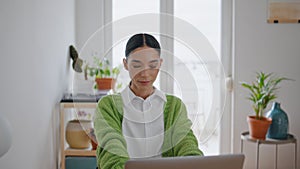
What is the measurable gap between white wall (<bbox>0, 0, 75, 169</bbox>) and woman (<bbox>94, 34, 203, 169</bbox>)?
0.57 meters

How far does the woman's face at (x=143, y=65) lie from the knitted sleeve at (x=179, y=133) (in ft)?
0.38

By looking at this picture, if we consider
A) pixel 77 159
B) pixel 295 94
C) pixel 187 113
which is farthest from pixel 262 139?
pixel 187 113

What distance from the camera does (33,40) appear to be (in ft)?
7.03

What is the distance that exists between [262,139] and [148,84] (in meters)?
2.06

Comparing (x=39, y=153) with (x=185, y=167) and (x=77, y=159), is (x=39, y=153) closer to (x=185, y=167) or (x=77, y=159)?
(x=77, y=159)

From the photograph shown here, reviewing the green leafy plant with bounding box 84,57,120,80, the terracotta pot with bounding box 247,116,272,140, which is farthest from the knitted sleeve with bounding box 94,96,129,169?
the terracotta pot with bounding box 247,116,272,140

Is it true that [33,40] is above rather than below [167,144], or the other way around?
above

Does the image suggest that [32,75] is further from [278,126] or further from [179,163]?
[278,126]

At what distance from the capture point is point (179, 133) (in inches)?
49.2

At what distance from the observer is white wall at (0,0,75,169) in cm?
171

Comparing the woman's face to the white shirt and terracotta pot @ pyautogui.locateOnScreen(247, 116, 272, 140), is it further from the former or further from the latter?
terracotta pot @ pyautogui.locateOnScreen(247, 116, 272, 140)

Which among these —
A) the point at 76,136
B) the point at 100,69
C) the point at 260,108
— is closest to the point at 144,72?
the point at 100,69

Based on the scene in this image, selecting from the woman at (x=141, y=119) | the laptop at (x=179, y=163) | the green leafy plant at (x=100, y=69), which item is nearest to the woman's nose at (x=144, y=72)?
the woman at (x=141, y=119)

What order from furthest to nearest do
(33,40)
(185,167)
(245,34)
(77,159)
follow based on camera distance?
(245,34) → (77,159) → (33,40) → (185,167)
